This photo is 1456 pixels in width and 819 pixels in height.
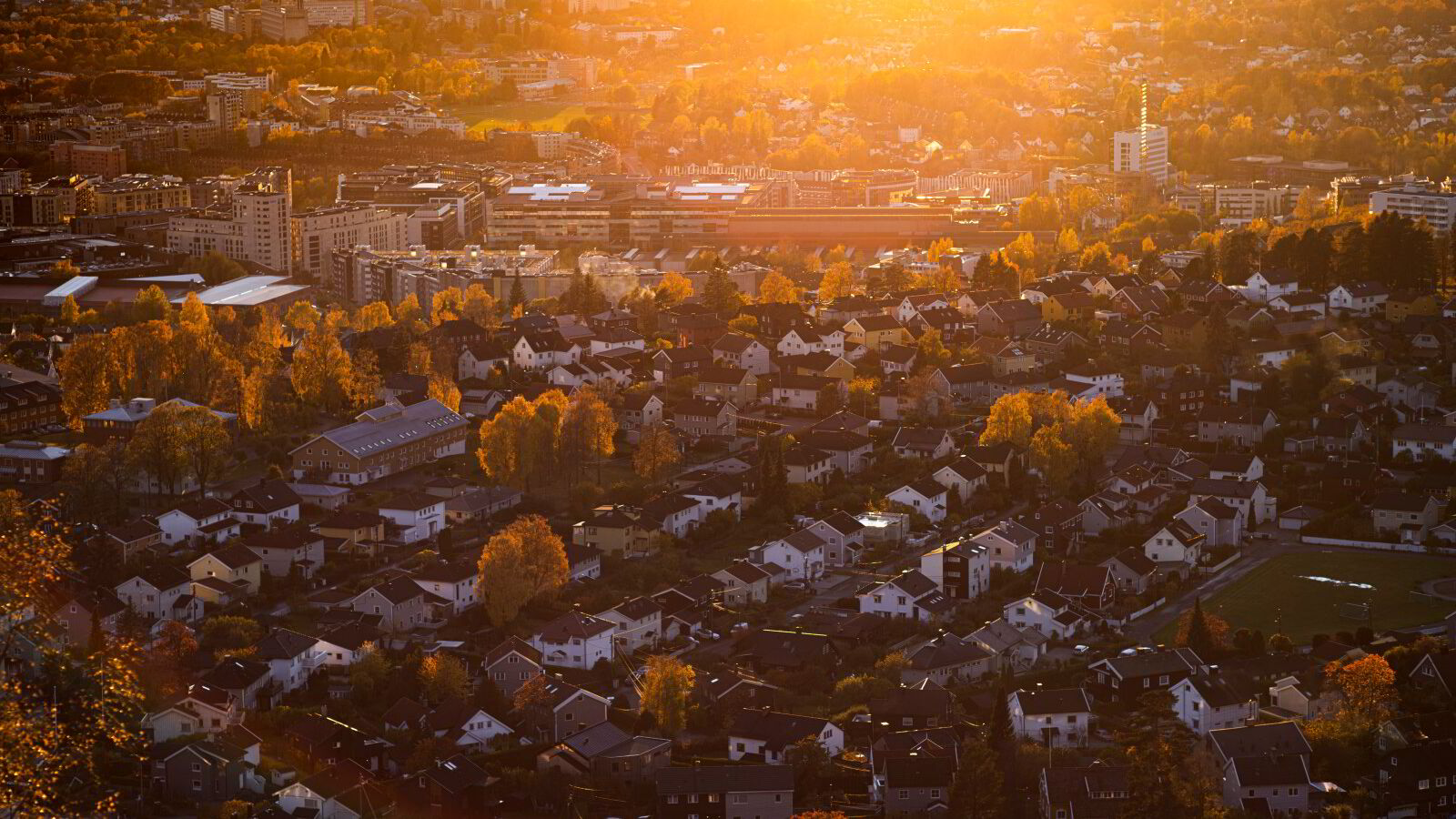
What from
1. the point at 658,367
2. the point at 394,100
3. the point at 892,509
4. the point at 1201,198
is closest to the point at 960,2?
the point at 394,100

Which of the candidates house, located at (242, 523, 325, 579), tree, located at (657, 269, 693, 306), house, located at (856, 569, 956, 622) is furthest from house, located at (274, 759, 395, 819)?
tree, located at (657, 269, 693, 306)

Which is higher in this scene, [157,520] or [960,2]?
[960,2]

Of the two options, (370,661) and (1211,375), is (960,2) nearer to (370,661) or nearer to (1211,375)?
(1211,375)

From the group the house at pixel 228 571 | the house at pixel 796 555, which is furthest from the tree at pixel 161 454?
the house at pixel 796 555

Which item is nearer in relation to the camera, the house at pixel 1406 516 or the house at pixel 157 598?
the house at pixel 157 598

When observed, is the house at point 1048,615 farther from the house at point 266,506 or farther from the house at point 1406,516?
the house at point 266,506

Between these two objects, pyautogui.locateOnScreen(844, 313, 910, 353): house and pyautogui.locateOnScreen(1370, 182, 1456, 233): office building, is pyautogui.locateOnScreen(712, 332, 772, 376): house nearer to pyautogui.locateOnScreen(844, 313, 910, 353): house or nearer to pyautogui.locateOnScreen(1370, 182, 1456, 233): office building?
pyautogui.locateOnScreen(844, 313, 910, 353): house
